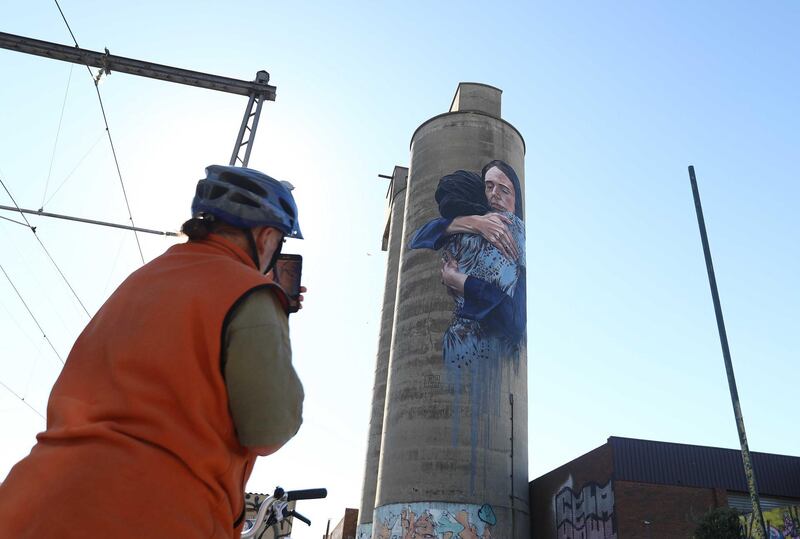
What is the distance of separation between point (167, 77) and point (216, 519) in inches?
703

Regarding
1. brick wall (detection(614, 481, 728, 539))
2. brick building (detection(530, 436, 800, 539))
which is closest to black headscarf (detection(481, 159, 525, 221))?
brick building (detection(530, 436, 800, 539))

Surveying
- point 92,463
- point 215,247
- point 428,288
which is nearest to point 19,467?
point 92,463

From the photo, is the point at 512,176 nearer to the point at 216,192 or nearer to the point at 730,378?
the point at 730,378

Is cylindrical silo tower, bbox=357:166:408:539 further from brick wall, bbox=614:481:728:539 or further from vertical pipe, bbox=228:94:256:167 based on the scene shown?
vertical pipe, bbox=228:94:256:167

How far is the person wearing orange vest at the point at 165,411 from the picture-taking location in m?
1.50

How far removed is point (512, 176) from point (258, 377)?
3123 cm

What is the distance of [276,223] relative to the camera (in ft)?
7.54

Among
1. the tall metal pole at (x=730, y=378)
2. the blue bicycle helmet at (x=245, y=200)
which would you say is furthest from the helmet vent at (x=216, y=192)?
the tall metal pole at (x=730, y=378)

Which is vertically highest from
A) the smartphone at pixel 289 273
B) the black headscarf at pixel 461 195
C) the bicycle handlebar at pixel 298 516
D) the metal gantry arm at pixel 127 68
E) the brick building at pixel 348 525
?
A: the black headscarf at pixel 461 195

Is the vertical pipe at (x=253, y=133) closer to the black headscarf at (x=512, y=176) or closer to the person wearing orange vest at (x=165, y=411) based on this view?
the person wearing orange vest at (x=165, y=411)

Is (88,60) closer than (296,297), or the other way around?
(296,297)

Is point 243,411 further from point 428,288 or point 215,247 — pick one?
point 428,288

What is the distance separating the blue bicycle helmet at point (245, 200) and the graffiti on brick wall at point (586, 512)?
73.5 ft

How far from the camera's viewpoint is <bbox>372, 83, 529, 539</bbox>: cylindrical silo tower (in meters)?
25.2
